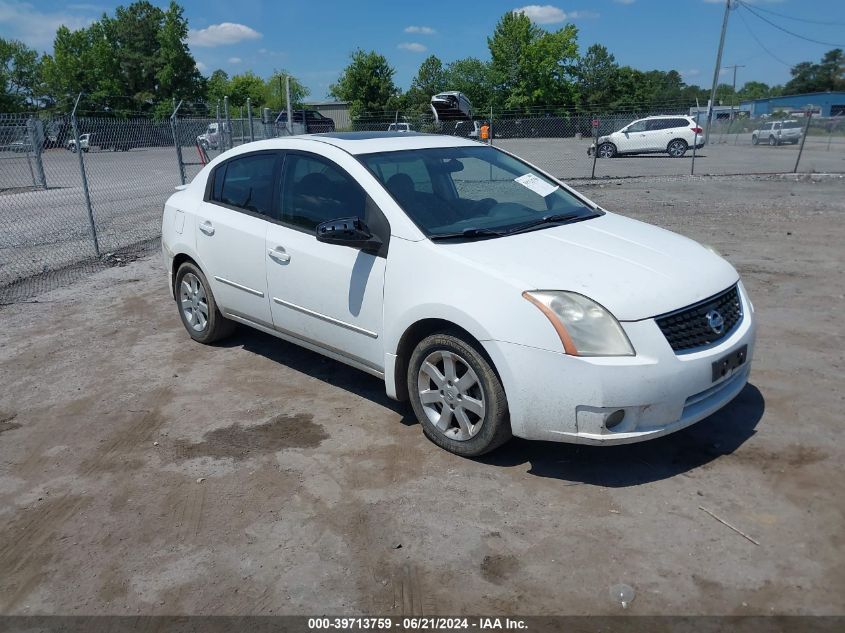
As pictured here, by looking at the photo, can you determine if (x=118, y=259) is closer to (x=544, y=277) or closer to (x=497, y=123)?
(x=544, y=277)

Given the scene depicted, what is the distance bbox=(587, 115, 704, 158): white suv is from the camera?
26891 mm

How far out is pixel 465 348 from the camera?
360 centimetres

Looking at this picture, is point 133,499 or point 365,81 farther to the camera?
point 365,81

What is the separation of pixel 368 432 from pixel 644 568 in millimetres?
1901

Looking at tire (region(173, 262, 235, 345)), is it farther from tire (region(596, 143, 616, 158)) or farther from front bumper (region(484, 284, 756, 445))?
tire (region(596, 143, 616, 158))

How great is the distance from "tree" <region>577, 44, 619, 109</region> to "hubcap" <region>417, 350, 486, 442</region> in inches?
3265

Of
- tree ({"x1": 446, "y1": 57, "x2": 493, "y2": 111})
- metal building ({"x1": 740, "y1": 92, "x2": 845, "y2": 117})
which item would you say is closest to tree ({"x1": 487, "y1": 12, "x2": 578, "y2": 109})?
tree ({"x1": 446, "y1": 57, "x2": 493, "y2": 111})

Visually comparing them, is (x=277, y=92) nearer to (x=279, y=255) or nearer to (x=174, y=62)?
(x=174, y=62)

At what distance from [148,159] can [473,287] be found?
1402cm

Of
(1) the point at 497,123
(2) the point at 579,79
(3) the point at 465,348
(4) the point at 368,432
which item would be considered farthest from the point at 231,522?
(2) the point at 579,79

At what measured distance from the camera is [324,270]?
4371 millimetres

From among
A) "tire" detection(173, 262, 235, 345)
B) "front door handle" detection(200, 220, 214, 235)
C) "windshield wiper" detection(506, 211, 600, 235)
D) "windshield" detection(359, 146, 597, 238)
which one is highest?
"windshield" detection(359, 146, 597, 238)

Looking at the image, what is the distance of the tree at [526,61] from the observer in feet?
221

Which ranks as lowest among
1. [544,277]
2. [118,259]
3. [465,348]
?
[118,259]
